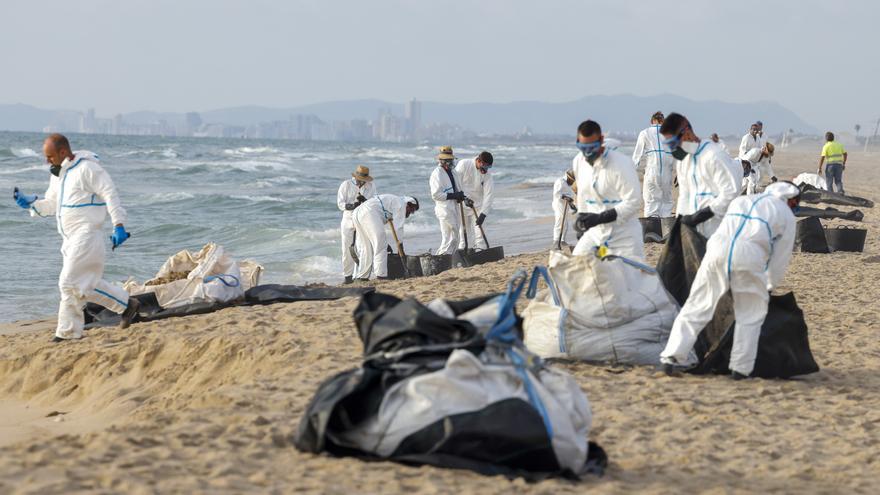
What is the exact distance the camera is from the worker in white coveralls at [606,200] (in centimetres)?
780

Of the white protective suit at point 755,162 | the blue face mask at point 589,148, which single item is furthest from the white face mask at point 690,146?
the white protective suit at point 755,162

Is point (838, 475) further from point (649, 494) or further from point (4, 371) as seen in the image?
point (4, 371)

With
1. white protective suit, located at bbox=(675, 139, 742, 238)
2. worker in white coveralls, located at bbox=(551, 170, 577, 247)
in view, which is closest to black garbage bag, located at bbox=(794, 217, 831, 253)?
worker in white coveralls, located at bbox=(551, 170, 577, 247)

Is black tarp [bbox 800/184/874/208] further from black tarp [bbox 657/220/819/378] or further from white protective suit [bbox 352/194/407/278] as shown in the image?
black tarp [bbox 657/220/819/378]

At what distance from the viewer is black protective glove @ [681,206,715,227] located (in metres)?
7.55

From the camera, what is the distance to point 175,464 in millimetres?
4645

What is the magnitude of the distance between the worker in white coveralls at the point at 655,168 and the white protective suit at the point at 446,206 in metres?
2.45

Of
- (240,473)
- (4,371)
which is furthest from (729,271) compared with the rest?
(4,371)

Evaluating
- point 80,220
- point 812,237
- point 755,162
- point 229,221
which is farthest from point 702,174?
point 229,221

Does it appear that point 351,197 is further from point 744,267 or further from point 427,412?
point 427,412

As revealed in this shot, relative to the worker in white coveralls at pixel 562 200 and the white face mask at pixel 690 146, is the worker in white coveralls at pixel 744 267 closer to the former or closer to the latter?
the white face mask at pixel 690 146

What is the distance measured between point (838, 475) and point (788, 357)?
6.23ft

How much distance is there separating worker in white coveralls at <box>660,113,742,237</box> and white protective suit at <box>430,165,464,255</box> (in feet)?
20.5

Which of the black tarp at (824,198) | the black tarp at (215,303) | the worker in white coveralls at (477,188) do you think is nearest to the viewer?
the black tarp at (215,303)
